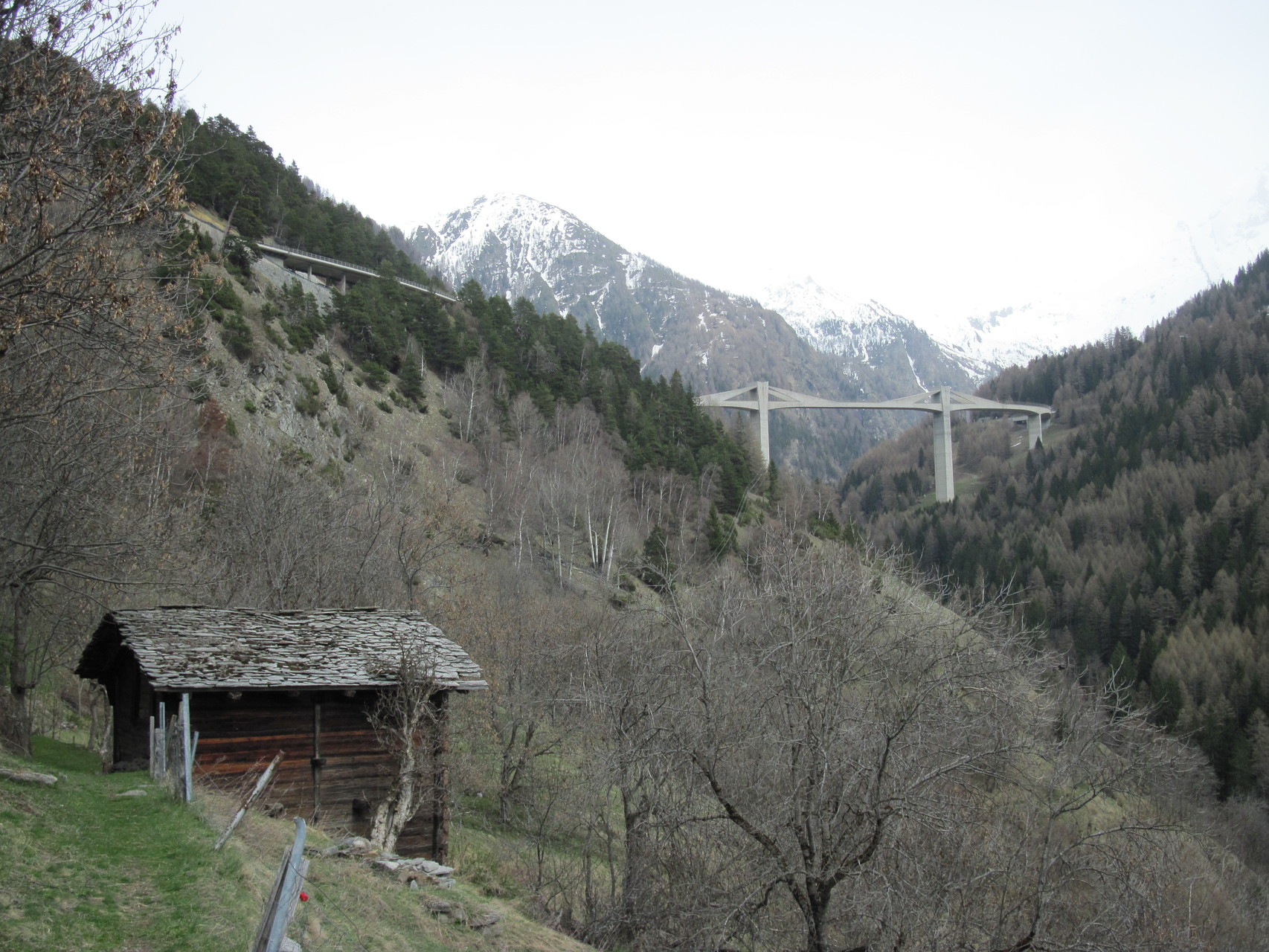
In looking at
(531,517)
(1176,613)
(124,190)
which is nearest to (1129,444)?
(1176,613)

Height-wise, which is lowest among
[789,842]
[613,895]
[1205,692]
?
[1205,692]

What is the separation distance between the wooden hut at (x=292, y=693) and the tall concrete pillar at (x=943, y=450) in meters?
110

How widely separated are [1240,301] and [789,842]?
6905 inches

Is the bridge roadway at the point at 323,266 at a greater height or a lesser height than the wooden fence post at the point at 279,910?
greater

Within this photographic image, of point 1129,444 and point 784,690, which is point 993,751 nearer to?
point 784,690

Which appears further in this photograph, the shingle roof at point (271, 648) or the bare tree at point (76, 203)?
the shingle roof at point (271, 648)

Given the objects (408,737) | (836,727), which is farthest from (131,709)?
(836,727)

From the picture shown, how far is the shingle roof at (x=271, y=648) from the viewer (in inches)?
539

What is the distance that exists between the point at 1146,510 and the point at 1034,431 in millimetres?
37935

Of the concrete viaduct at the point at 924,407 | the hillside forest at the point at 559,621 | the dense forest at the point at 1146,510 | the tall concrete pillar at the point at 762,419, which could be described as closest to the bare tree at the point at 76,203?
the hillside forest at the point at 559,621

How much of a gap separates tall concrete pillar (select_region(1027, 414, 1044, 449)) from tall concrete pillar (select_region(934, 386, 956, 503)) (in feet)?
66.0

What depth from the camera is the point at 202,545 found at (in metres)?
26.0

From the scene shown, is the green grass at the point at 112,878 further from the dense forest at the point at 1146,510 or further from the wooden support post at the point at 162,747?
the dense forest at the point at 1146,510

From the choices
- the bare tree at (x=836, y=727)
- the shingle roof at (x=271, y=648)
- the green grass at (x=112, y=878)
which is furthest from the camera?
the shingle roof at (x=271, y=648)
